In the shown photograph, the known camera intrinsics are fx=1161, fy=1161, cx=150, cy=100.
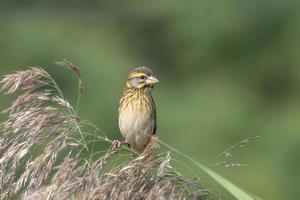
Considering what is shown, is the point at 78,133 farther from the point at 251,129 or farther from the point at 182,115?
the point at 182,115

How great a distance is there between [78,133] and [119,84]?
9.29 meters

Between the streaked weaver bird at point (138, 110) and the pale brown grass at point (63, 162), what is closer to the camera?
the pale brown grass at point (63, 162)

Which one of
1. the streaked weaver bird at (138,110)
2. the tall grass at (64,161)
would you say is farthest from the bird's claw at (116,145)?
the streaked weaver bird at (138,110)

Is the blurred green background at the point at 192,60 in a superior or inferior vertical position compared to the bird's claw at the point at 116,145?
inferior

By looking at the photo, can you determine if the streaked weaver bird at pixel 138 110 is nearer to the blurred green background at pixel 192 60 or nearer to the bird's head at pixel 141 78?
the bird's head at pixel 141 78

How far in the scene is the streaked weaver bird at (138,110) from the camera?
4.38m

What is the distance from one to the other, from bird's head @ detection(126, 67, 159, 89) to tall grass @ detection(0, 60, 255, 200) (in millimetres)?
1090

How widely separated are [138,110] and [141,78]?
0.13 meters

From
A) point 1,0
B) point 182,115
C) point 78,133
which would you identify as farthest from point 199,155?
point 78,133

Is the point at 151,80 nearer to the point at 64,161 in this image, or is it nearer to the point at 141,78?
the point at 141,78

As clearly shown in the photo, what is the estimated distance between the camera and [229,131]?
11.6m

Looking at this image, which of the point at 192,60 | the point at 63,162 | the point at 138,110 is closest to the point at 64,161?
the point at 63,162

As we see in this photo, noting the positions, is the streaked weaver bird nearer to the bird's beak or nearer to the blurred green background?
the bird's beak

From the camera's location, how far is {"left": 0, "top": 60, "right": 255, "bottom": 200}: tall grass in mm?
2861
